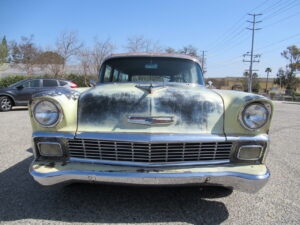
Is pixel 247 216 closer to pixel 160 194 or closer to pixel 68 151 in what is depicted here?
pixel 160 194

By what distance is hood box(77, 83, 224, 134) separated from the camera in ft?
6.89

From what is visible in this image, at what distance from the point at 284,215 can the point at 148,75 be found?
219cm

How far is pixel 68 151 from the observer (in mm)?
2141

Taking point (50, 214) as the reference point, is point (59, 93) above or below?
above

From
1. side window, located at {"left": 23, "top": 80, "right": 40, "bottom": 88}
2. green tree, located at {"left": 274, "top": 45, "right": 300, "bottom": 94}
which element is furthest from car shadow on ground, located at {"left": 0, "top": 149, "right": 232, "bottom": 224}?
green tree, located at {"left": 274, "top": 45, "right": 300, "bottom": 94}

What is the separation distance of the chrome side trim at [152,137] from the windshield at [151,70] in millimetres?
1259

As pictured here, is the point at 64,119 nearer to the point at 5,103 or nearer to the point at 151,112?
the point at 151,112

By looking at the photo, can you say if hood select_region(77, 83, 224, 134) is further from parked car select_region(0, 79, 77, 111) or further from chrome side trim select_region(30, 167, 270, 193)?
parked car select_region(0, 79, 77, 111)

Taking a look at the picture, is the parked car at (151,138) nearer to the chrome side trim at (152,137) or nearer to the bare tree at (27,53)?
the chrome side trim at (152,137)

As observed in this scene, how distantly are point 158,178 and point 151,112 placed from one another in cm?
57

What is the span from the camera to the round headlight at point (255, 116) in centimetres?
214

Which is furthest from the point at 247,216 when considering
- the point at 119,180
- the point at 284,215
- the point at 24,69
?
the point at 24,69

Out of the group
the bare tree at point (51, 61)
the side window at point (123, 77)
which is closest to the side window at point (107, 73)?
the side window at point (123, 77)

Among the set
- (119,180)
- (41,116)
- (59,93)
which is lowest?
(119,180)
